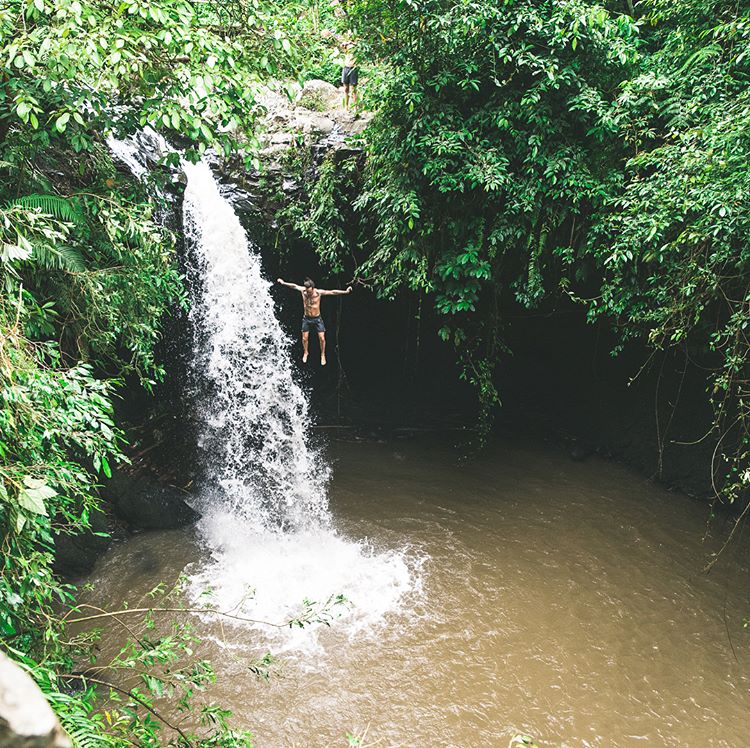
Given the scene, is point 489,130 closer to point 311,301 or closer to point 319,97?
point 311,301

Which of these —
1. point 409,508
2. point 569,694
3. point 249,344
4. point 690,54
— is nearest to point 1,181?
point 249,344

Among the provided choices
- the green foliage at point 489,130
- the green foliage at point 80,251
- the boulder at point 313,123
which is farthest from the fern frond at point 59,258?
the boulder at point 313,123

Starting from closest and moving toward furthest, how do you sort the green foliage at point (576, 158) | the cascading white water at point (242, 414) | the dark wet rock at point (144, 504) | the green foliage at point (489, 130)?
the green foliage at point (576, 158) → the green foliage at point (489, 130) → the cascading white water at point (242, 414) → the dark wet rock at point (144, 504)

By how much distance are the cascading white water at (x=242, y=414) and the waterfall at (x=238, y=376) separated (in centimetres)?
2

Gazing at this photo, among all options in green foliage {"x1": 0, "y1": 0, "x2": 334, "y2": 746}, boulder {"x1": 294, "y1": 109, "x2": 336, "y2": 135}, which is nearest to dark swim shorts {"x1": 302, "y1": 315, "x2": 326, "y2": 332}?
green foliage {"x1": 0, "y1": 0, "x2": 334, "y2": 746}

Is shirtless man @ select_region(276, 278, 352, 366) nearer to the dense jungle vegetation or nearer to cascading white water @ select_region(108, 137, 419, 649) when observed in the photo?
the dense jungle vegetation

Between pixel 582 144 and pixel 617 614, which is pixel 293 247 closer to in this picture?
pixel 582 144

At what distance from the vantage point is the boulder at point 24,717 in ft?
4.32

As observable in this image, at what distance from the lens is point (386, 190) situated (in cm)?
693

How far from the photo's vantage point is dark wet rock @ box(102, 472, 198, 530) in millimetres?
7176

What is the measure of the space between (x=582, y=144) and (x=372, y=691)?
6378 millimetres

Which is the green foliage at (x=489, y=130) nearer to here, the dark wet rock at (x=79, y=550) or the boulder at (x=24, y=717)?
the dark wet rock at (x=79, y=550)

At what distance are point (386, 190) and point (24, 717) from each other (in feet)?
21.5

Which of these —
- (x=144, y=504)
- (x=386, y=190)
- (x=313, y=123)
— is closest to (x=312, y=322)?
(x=386, y=190)
